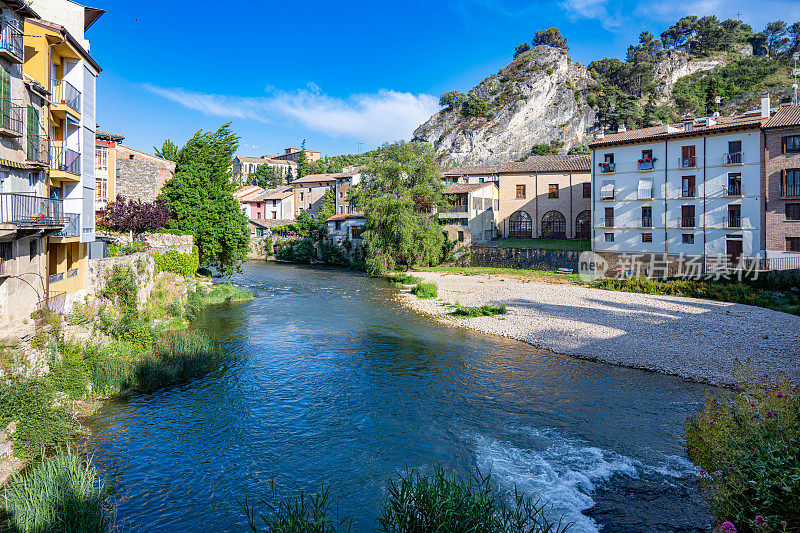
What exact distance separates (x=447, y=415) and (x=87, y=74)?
2113cm

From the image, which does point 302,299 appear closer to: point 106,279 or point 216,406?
point 106,279

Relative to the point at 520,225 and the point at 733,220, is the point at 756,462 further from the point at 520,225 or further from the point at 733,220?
the point at 520,225

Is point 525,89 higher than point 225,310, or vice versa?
point 525,89

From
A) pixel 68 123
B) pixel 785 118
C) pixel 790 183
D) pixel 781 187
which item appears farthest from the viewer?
pixel 785 118

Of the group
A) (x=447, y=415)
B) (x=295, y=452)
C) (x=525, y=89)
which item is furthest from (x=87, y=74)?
(x=525, y=89)

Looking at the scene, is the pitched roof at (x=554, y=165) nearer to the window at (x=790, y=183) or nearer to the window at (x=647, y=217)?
the window at (x=647, y=217)

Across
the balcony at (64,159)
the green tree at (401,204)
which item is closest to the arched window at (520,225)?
the green tree at (401,204)

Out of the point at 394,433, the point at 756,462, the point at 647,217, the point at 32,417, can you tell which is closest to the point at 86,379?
the point at 32,417

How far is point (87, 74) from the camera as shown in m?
20.5

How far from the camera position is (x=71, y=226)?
18.6 m

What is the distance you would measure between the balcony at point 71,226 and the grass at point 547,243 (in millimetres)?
42137

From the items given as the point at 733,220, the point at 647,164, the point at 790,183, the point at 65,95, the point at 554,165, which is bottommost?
the point at 733,220

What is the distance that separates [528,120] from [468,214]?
2683 inches

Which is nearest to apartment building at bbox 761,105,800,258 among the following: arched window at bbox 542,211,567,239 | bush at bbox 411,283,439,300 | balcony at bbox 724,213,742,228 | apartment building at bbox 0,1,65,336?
balcony at bbox 724,213,742,228
